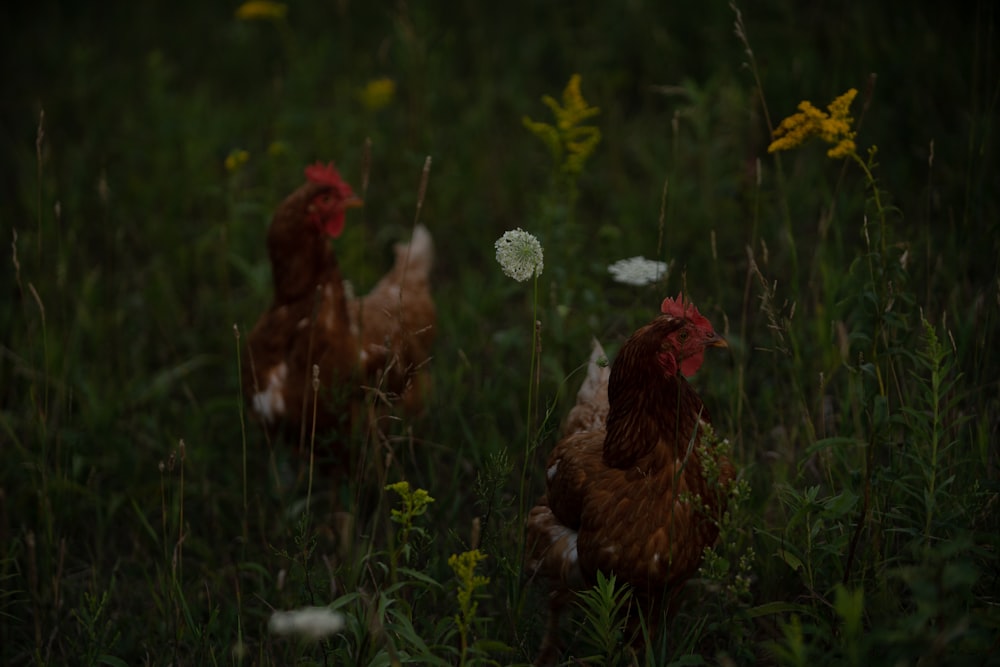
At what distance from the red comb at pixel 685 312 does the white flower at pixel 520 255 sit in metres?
0.53

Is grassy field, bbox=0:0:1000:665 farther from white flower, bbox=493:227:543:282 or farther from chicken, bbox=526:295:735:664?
white flower, bbox=493:227:543:282

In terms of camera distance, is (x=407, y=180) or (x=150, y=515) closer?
(x=150, y=515)

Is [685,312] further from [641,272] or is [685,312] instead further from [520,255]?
[520,255]

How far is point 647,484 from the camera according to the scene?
233cm

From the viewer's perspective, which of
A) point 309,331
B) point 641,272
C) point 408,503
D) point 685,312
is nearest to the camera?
point 408,503

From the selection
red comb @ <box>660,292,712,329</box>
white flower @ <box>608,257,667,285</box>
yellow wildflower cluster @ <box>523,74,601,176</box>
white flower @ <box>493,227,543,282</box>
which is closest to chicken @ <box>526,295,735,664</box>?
red comb @ <box>660,292,712,329</box>

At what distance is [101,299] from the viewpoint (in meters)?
4.35

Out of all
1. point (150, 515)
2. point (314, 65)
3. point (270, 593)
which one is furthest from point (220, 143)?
point (270, 593)

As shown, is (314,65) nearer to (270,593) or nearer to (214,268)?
(214,268)

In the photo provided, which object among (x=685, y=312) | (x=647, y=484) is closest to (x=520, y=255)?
(x=685, y=312)

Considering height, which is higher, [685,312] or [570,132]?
[570,132]

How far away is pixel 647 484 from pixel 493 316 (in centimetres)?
183

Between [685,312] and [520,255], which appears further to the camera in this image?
[685,312]

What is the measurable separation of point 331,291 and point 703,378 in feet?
4.85
